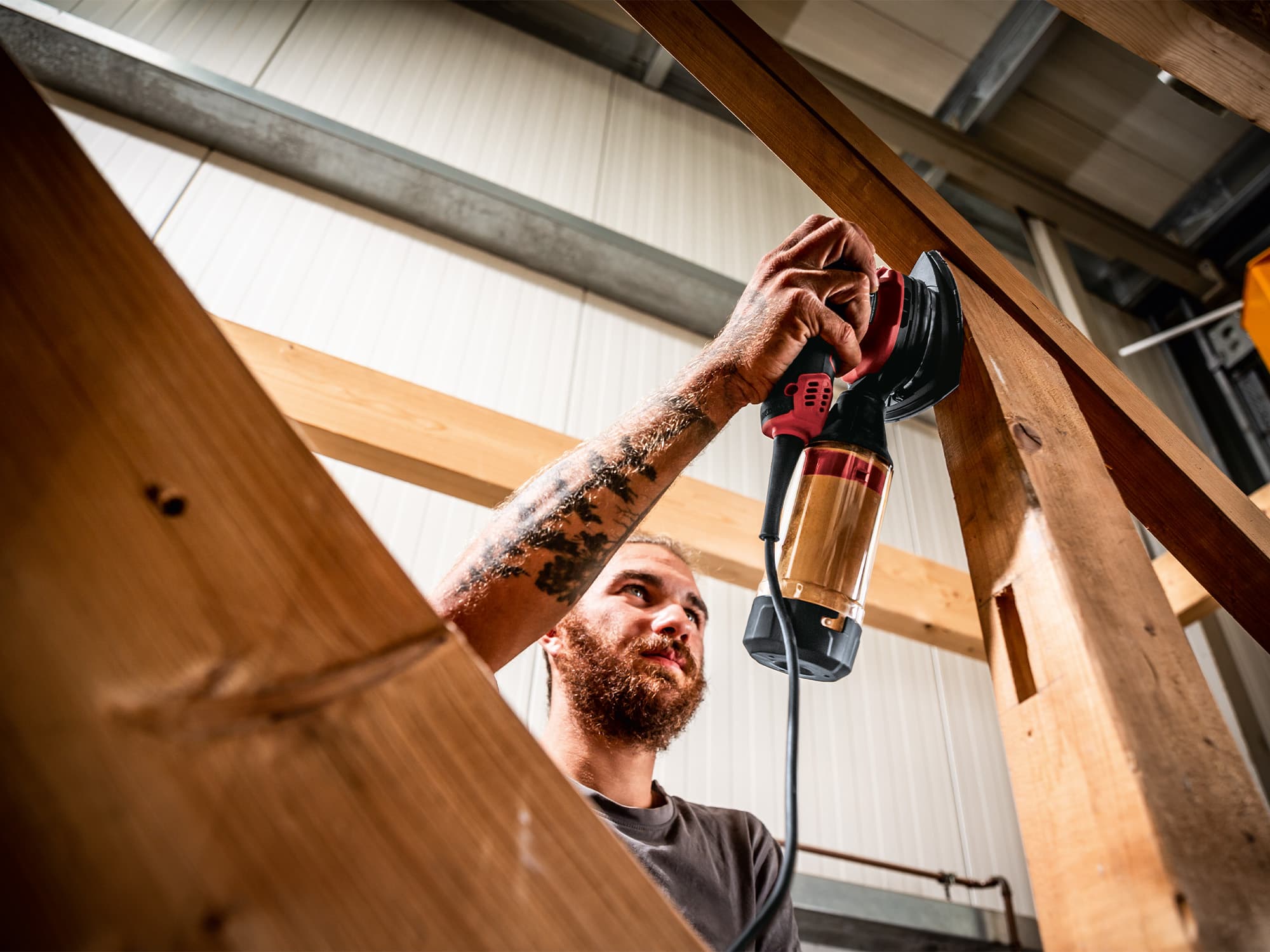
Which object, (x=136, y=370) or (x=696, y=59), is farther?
(x=696, y=59)

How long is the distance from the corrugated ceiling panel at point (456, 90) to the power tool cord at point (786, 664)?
2.87 m

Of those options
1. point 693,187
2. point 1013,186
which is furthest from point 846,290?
point 1013,186

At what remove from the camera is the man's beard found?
4.24 ft

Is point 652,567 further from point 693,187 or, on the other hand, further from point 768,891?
point 693,187

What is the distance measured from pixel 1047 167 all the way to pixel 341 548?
14.9ft

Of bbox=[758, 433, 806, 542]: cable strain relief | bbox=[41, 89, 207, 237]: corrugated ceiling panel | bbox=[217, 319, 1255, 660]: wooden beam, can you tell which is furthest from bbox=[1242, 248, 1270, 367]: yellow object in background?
bbox=[41, 89, 207, 237]: corrugated ceiling panel

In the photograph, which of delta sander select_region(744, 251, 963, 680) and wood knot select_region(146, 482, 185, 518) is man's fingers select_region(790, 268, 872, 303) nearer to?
delta sander select_region(744, 251, 963, 680)

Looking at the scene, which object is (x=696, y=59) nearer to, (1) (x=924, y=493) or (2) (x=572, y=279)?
(2) (x=572, y=279)

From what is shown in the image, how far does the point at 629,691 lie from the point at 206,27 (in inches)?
131

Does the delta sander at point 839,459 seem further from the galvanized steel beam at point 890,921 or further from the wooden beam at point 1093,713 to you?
the galvanized steel beam at point 890,921

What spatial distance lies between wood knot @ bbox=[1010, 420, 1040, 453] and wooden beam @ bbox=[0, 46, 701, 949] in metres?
0.48

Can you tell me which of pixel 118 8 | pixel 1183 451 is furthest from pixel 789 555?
pixel 118 8

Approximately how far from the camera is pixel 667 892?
101cm

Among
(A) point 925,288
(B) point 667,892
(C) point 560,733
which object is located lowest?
(B) point 667,892
